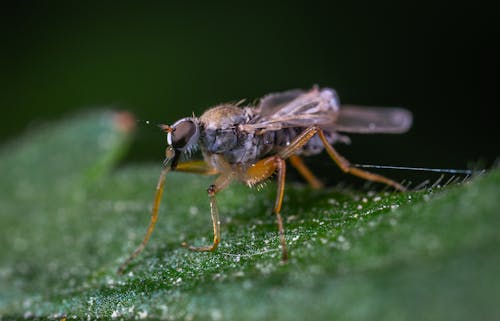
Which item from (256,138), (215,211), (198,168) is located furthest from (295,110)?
(215,211)

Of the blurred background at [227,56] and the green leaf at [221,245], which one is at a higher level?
the blurred background at [227,56]

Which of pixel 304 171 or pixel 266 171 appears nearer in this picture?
pixel 266 171

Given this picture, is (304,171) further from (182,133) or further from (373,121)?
(182,133)

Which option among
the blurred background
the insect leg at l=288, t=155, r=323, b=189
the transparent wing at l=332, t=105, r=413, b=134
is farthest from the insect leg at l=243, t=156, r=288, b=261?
the blurred background

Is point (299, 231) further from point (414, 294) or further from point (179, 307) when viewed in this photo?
point (414, 294)

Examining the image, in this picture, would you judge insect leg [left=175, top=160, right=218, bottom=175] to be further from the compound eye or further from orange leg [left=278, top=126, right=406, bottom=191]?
orange leg [left=278, top=126, right=406, bottom=191]

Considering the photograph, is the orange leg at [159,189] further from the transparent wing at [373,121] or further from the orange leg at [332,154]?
the transparent wing at [373,121]

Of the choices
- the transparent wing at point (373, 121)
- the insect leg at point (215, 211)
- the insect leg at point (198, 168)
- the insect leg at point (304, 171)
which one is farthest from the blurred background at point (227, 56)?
the insect leg at point (215, 211)
